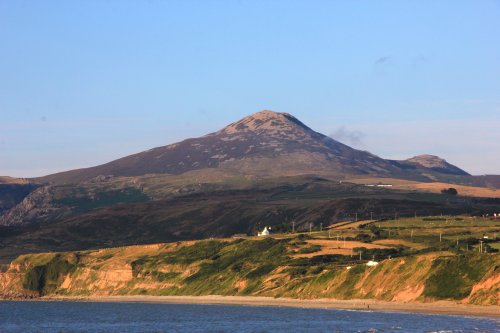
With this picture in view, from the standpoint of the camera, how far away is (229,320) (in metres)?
137

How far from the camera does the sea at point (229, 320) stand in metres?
116

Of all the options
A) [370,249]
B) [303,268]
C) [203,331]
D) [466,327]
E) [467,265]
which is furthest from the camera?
[370,249]

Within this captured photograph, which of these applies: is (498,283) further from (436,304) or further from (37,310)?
A: (37,310)

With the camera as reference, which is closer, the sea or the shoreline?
the sea

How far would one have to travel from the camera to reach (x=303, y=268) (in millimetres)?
185125

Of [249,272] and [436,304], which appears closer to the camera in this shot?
[436,304]

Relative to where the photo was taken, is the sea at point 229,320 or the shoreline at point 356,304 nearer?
the sea at point 229,320

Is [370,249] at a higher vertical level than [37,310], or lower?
higher

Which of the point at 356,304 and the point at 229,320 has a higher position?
the point at 356,304

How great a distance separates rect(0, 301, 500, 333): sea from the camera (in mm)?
115688

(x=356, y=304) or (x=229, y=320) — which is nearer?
(x=229, y=320)

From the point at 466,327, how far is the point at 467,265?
36378mm

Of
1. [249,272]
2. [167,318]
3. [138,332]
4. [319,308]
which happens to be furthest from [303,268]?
[138,332]

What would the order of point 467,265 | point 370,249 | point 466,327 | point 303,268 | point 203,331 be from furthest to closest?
point 370,249 → point 303,268 → point 467,265 → point 203,331 → point 466,327
